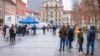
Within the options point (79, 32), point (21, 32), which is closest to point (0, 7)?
point (21, 32)

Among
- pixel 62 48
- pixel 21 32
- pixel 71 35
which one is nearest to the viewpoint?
pixel 62 48

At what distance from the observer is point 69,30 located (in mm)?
29172

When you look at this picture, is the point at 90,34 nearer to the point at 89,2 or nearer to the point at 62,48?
the point at 62,48

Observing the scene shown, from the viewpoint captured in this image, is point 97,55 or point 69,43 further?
point 69,43

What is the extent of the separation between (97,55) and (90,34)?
4.62ft

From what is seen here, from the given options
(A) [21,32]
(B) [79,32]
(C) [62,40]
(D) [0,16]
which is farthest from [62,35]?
(D) [0,16]

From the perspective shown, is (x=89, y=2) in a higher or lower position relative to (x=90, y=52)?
higher

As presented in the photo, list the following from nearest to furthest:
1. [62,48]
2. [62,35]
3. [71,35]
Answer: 1. [62,35]
2. [62,48]
3. [71,35]

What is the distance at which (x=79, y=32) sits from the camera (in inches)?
916

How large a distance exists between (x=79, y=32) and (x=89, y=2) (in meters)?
36.1

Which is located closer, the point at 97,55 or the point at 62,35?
the point at 97,55

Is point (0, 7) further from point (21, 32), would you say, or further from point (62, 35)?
point (62, 35)

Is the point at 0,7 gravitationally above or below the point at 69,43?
above

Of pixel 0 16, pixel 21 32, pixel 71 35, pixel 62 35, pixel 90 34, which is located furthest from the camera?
pixel 0 16
